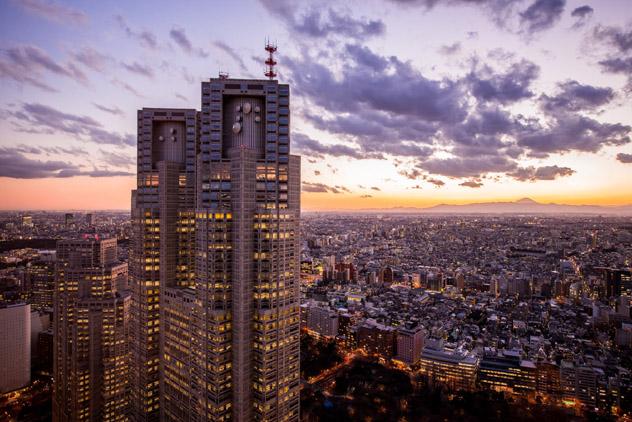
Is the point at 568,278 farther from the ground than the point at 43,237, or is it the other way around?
the point at 43,237

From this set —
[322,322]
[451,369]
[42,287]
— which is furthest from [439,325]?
[42,287]

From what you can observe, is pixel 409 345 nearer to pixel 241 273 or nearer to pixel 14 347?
pixel 241 273

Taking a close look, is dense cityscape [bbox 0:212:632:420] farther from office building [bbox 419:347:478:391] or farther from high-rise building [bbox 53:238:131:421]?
high-rise building [bbox 53:238:131:421]

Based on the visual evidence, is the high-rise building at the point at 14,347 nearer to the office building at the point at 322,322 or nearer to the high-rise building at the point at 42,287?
the high-rise building at the point at 42,287

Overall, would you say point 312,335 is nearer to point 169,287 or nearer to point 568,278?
point 169,287

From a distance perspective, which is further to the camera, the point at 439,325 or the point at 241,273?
the point at 439,325

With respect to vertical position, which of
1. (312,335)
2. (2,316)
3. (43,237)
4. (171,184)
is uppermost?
(171,184)

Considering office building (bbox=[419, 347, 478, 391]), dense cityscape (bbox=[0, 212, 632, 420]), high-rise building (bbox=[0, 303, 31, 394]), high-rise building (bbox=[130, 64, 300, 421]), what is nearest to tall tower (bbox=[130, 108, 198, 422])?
high-rise building (bbox=[130, 64, 300, 421])

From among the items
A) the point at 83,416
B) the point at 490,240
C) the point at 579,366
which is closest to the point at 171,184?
the point at 83,416
